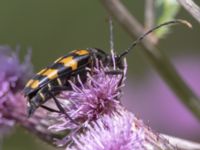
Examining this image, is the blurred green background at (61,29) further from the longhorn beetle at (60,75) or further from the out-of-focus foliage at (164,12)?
the longhorn beetle at (60,75)

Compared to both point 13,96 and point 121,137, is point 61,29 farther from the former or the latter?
point 121,137

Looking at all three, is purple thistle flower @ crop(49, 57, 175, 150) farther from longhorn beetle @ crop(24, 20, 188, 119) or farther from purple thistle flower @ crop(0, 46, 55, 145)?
purple thistle flower @ crop(0, 46, 55, 145)

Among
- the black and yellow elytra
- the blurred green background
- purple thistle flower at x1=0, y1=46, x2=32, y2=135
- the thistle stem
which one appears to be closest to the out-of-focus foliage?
the thistle stem

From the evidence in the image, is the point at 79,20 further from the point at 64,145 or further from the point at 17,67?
the point at 64,145

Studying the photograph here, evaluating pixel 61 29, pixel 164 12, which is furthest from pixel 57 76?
pixel 61 29

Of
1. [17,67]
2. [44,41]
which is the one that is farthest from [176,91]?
[44,41]
